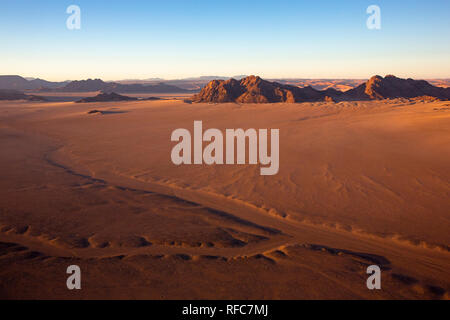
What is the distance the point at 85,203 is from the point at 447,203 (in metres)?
7.27

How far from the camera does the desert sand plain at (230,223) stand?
352cm

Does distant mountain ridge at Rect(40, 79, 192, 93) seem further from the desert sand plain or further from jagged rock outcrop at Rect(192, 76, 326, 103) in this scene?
the desert sand plain

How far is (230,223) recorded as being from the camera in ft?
17.4

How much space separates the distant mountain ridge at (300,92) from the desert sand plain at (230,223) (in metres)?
18.3

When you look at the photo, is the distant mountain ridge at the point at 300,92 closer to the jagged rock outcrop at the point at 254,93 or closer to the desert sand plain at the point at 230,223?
the jagged rock outcrop at the point at 254,93

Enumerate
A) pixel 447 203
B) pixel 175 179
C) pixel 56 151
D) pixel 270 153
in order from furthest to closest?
pixel 56 151 → pixel 270 153 → pixel 175 179 → pixel 447 203

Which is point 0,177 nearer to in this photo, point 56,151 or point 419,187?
point 56,151

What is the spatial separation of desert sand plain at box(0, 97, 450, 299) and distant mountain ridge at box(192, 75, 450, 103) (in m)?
18.3

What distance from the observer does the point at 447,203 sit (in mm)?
5934

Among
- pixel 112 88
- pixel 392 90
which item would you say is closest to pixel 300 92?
pixel 392 90

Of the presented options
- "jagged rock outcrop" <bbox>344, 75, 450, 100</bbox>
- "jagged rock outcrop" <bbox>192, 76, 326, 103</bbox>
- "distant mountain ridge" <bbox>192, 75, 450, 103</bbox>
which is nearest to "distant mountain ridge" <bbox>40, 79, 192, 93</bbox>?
"jagged rock outcrop" <bbox>192, 76, 326, 103</bbox>

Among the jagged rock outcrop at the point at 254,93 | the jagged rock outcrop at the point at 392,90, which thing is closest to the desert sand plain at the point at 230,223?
the jagged rock outcrop at the point at 254,93
